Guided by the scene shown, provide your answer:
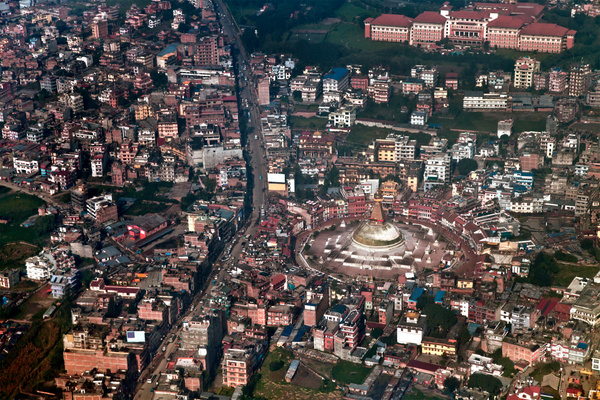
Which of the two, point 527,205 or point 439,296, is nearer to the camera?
point 439,296

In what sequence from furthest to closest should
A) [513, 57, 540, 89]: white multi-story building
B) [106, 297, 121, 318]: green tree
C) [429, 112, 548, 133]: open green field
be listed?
[513, 57, 540, 89]: white multi-story building → [429, 112, 548, 133]: open green field → [106, 297, 121, 318]: green tree

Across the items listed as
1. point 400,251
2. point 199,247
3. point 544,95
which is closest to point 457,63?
point 544,95

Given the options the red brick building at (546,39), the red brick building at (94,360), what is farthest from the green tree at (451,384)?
the red brick building at (546,39)

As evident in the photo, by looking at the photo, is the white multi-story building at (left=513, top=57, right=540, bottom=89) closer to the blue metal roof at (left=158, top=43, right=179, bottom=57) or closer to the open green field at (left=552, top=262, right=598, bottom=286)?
the open green field at (left=552, top=262, right=598, bottom=286)

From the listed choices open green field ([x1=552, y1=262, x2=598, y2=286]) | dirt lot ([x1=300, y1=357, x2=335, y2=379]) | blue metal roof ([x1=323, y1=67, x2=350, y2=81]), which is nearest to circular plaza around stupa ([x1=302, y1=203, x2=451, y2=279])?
open green field ([x1=552, y1=262, x2=598, y2=286])

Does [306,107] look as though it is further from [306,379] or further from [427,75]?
[306,379]

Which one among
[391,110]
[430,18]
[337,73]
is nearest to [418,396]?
[391,110]
